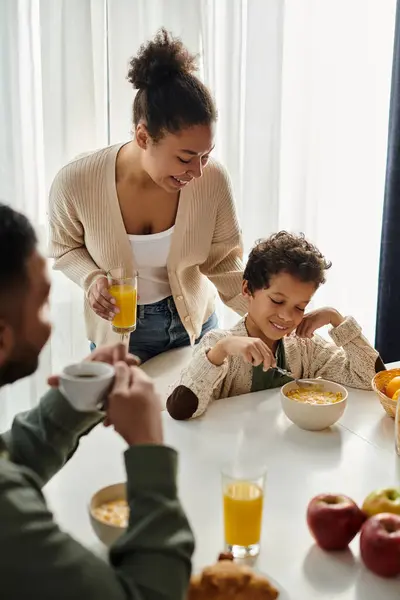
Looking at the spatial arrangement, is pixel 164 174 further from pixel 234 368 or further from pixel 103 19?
pixel 103 19

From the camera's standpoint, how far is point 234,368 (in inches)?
71.2

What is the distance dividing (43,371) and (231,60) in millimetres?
1447

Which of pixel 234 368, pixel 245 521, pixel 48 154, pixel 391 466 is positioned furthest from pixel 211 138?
pixel 245 521

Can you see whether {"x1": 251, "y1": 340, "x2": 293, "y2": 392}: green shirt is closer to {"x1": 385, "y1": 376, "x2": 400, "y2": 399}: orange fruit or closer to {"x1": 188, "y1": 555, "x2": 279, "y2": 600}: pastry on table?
{"x1": 385, "y1": 376, "x2": 400, "y2": 399}: orange fruit

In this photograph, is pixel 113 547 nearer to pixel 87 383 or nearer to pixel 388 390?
pixel 87 383

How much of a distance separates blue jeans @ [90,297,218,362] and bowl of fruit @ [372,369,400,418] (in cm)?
79

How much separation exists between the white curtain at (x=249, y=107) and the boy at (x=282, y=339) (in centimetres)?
102

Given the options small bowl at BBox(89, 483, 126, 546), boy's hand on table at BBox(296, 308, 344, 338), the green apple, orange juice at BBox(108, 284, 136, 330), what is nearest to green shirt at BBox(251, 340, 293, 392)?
boy's hand on table at BBox(296, 308, 344, 338)

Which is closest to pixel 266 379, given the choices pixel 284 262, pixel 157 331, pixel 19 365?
pixel 284 262

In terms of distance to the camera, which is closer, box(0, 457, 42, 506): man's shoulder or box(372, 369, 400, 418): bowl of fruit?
box(0, 457, 42, 506): man's shoulder

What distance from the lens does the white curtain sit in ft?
8.04

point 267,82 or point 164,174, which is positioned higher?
point 267,82

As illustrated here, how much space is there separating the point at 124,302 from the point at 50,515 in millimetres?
1188

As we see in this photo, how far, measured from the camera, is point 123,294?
1.96 metres
